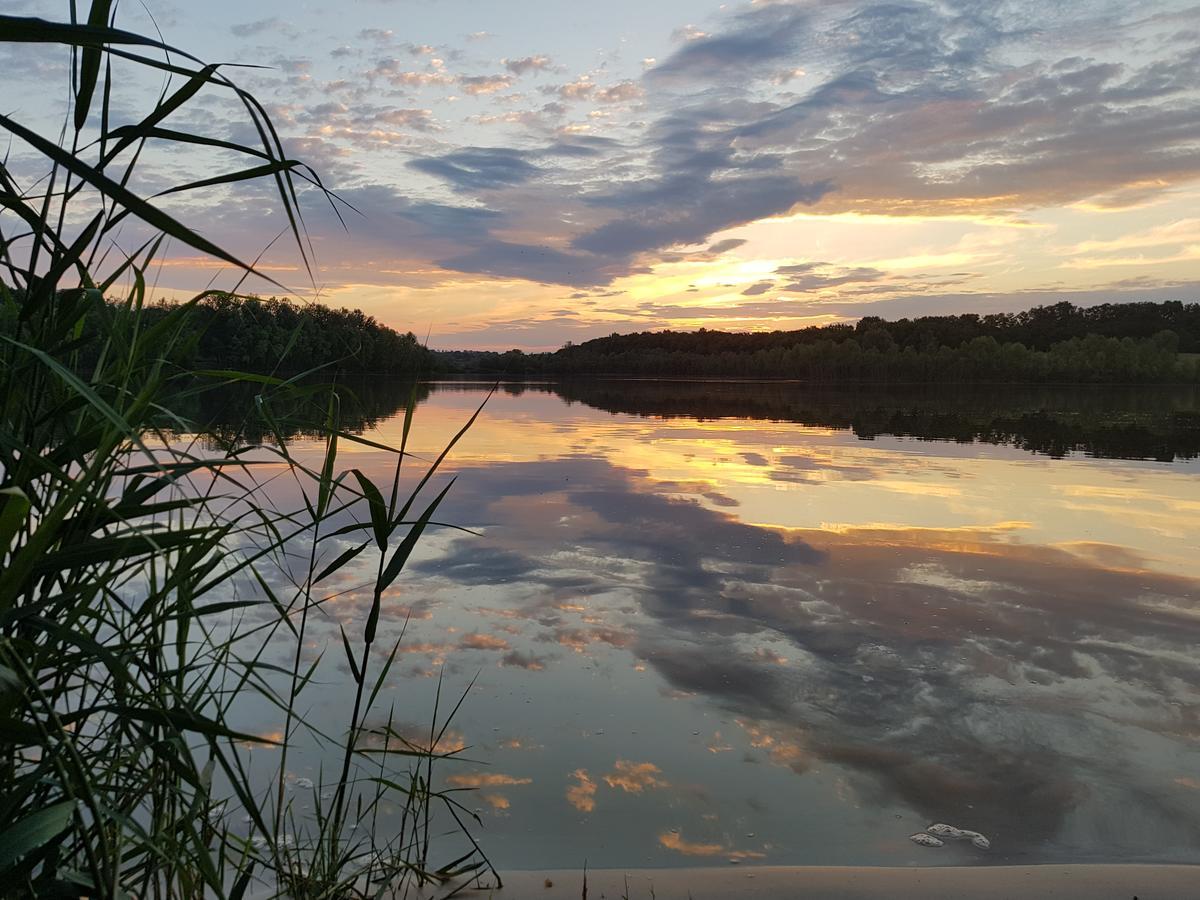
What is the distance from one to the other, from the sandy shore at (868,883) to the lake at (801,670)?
13 centimetres

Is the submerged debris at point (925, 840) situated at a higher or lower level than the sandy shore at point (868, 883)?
lower

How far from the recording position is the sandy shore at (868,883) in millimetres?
2291

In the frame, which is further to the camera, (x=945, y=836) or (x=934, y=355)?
(x=934, y=355)

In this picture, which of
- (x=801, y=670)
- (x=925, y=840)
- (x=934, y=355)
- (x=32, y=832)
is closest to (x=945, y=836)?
(x=925, y=840)

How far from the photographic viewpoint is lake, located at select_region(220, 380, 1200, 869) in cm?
279

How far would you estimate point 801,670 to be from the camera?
4.07 meters

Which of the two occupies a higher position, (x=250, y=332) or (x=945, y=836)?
(x=250, y=332)

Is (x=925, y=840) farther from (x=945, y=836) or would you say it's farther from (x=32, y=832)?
(x=32, y=832)

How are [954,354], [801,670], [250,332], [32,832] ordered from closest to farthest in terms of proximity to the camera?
[32,832]
[250,332]
[801,670]
[954,354]

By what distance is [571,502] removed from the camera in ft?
28.1

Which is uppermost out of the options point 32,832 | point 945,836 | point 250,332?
point 250,332

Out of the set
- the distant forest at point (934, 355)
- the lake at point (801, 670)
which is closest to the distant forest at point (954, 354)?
the distant forest at point (934, 355)

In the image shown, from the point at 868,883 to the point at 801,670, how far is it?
5.70 ft

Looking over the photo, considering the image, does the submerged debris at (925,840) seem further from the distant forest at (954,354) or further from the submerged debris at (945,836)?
the distant forest at (954,354)
